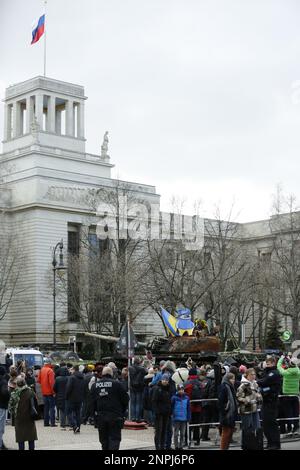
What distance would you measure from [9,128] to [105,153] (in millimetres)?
9777

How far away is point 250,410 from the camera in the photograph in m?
15.8

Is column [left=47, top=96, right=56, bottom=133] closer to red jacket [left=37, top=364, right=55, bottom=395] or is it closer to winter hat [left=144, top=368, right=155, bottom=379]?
red jacket [left=37, top=364, right=55, bottom=395]

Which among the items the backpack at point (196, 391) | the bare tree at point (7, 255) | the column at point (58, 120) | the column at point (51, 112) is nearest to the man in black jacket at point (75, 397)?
the backpack at point (196, 391)

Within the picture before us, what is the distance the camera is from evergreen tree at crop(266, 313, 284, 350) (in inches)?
2675

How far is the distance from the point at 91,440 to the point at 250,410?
18.1 feet

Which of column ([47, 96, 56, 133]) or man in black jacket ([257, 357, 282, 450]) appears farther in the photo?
column ([47, 96, 56, 133])

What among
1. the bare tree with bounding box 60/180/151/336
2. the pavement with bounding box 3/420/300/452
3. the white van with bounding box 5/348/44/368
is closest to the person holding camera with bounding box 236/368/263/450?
the pavement with bounding box 3/420/300/452

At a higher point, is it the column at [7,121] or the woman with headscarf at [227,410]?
the column at [7,121]

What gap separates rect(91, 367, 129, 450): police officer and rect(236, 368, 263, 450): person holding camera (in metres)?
2.19

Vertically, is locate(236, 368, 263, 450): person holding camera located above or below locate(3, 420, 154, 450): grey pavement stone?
above

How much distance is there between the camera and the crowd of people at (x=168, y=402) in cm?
1498

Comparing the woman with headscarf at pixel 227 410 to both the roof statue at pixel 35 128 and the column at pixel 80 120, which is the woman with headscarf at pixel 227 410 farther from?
the column at pixel 80 120

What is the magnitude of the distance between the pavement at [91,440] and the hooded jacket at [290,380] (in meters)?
1.28

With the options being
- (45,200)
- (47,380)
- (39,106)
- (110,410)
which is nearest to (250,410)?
(110,410)
